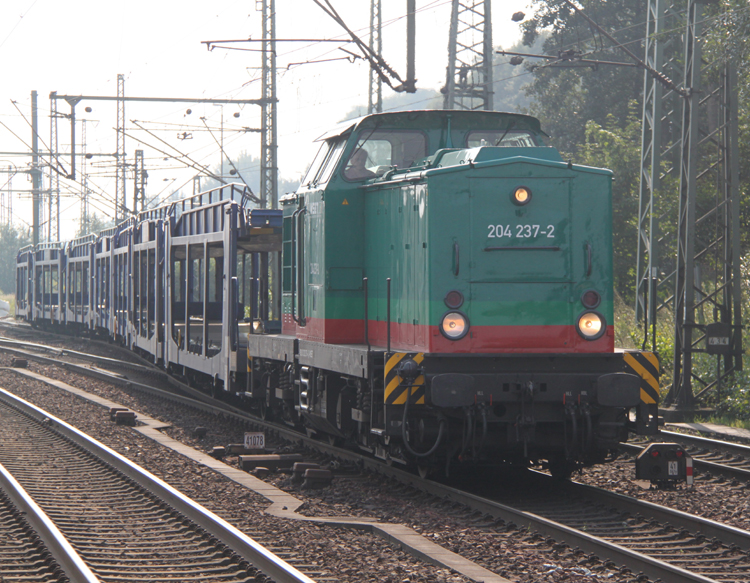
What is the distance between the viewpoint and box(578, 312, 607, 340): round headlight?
7855 millimetres

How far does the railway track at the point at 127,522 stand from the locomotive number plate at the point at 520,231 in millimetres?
3235

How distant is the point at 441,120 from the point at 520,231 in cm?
166

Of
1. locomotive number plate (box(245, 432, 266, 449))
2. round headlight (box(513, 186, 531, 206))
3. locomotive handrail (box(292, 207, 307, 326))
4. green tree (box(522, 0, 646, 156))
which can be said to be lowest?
locomotive number plate (box(245, 432, 266, 449))

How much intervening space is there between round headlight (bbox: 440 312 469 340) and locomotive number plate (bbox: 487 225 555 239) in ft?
2.39

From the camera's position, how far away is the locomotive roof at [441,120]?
8.73 m

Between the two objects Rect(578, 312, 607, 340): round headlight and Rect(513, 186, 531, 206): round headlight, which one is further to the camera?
Rect(578, 312, 607, 340): round headlight

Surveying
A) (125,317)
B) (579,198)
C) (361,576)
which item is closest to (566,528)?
(361,576)

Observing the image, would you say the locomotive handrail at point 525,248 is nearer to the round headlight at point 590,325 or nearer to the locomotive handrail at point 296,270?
the round headlight at point 590,325

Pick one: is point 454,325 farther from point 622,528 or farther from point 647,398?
point 622,528

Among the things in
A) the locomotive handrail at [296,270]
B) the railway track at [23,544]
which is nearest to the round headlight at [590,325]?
the locomotive handrail at [296,270]

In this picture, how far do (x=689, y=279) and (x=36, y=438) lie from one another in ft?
29.4

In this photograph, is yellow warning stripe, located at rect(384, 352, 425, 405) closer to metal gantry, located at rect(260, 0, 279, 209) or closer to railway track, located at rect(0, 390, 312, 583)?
railway track, located at rect(0, 390, 312, 583)

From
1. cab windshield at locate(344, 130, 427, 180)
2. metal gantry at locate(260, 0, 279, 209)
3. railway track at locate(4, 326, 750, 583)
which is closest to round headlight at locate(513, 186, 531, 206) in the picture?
cab windshield at locate(344, 130, 427, 180)

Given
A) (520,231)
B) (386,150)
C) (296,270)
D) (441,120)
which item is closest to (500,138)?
(441,120)
